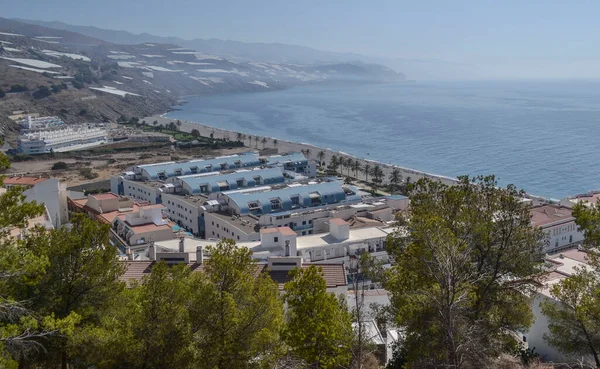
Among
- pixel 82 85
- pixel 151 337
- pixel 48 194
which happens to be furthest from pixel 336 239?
pixel 82 85

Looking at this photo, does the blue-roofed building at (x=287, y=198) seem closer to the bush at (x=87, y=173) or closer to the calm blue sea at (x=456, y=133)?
the bush at (x=87, y=173)

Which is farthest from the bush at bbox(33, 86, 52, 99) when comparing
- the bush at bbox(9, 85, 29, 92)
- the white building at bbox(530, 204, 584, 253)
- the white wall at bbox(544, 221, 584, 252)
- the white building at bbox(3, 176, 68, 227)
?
the white wall at bbox(544, 221, 584, 252)

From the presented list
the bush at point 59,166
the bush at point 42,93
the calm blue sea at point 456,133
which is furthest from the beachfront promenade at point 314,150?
the bush at point 59,166

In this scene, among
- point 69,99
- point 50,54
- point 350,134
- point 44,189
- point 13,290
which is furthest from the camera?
point 50,54

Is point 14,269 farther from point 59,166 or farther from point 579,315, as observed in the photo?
point 59,166

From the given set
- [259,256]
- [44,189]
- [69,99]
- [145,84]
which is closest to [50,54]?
[145,84]

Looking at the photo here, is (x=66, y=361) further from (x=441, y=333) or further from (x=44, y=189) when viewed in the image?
(x=44, y=189)

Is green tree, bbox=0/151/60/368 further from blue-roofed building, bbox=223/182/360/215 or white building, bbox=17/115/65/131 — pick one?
white building, bbox=17/115/65/131
